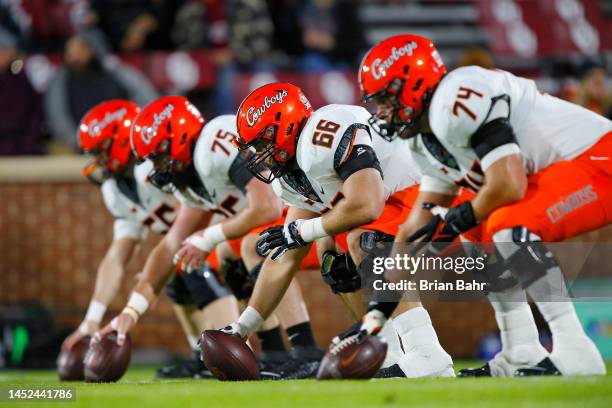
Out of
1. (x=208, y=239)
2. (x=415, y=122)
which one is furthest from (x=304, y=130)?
(x=208, y=239)

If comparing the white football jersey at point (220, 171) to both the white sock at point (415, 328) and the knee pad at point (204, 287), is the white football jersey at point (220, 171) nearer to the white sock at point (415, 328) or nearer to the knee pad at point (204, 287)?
the knee pad at point (204, 287)

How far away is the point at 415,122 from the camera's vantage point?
5.08 m

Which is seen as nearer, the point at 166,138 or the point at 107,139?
the point at 166,138

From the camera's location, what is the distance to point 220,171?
6.04 m

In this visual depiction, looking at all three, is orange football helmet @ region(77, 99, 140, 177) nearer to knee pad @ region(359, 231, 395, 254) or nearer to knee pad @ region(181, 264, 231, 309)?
knee pad @ region(181, 264, 231, 309)

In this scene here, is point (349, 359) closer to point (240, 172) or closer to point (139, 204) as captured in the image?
point (240, 172)

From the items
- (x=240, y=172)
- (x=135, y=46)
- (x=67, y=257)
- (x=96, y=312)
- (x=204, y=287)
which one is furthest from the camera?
(x=135, y=46)

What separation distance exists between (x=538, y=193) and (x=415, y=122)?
66 centimetres

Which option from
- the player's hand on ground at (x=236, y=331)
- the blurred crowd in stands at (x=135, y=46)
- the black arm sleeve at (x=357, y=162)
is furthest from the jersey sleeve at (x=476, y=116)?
the blurred crowd in stands at (x=135, y=46)

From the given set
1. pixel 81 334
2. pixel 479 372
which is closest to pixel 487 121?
pixel 479 372

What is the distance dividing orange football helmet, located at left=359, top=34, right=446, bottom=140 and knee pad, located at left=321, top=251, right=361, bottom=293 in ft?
2.14

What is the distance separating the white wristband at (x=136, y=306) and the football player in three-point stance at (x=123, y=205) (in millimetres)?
710

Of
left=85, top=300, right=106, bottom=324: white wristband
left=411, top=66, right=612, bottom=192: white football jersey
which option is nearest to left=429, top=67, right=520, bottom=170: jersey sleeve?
left=411, top=66, right=612, bottom=192: white football jersey

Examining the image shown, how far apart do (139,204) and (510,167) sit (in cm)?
301
